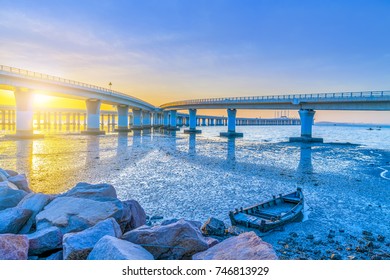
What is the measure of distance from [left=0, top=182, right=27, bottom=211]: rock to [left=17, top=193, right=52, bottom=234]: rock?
627 millimetres

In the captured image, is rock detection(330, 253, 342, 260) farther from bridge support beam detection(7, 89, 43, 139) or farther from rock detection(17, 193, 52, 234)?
bridge support beam detection(7, 89, 43, 139)

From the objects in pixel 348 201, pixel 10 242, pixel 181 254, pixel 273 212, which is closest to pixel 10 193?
pixel 10 242

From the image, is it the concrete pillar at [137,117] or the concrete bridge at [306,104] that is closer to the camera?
the concrete bridge at [306,104]

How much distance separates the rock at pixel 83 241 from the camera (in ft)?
19.2

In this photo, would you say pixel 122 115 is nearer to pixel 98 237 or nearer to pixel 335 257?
pixel 335 257

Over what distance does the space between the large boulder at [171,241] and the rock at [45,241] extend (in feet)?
5.34

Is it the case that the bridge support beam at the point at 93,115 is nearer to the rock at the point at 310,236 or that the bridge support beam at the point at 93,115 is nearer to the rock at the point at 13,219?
the rock at the point at 13,219

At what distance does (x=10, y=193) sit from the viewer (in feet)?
33.0

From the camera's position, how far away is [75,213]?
7980mm

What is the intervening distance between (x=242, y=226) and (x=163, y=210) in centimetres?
409

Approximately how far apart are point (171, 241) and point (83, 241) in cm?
201

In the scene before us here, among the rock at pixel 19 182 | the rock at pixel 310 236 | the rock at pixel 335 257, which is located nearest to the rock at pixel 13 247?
the rock at pixel 19 182

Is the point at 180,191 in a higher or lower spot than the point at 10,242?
lower

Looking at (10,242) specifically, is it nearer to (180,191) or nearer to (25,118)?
(180,191)
